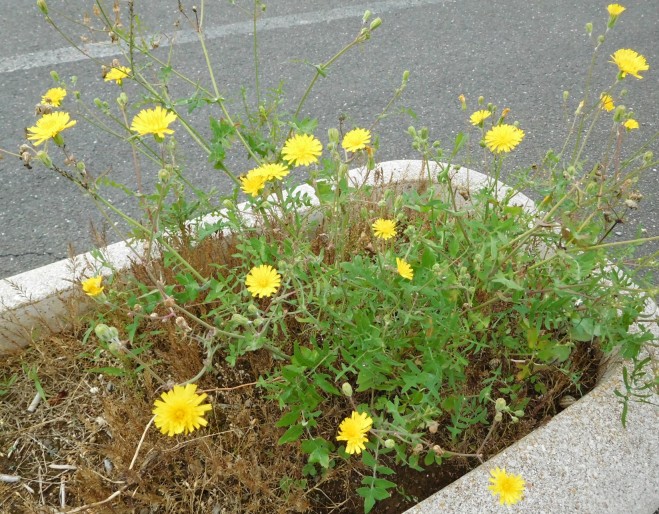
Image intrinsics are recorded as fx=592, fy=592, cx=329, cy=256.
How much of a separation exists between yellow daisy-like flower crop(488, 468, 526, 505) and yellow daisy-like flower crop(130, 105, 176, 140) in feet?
3.31

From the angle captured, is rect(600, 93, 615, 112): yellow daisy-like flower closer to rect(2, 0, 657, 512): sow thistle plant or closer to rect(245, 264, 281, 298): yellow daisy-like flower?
rect(2, 0, 657, 512): sow thistle plant

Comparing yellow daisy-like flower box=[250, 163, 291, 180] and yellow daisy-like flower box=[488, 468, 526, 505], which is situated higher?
yellow daisy-like flower box=[250, 163, 291, 180]

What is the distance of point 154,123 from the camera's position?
138cm

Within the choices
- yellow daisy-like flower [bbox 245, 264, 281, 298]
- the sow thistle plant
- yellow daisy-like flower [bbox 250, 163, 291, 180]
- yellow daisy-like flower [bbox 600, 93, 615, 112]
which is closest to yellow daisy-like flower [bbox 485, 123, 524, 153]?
the sow thistle plant

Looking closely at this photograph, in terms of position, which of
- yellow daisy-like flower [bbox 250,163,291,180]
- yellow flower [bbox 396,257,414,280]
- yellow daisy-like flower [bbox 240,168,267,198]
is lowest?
yellow flower [bbox 396,257,414,280]

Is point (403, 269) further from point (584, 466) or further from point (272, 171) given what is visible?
point (584, 466)

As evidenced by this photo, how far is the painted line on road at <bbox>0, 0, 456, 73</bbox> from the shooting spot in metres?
3.28

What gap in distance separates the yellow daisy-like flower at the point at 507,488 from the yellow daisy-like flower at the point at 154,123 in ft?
3.31

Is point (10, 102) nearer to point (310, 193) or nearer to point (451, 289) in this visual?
point (310, 193)

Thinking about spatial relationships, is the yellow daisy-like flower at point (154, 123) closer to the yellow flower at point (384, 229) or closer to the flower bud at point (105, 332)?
the flower bud at point (105, 332)

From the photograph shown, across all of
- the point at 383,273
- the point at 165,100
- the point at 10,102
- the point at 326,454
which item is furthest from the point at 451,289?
the point at 10,102

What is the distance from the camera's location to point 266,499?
54.8 inches

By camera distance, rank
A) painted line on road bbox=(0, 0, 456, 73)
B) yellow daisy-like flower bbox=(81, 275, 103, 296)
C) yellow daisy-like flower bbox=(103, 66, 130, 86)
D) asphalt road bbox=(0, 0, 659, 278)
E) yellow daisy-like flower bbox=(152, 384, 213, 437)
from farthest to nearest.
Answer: painted line on road bbox=(0, 0, 456, 73), asphalt road bbox=(0, 0, 659, 278), yellow daisy-like flower bbox=(103, 66, 130, 86), yellow daisy-like flower bbox=(81, 275, 103, 296), yellow daisy-like flower bbox=(152, 384, 213, 437)

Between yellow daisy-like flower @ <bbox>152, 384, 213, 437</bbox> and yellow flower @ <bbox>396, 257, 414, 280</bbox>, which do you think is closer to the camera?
yellow daisy-like flower @ <bbox>152, 384, 213, 437</bbox>
